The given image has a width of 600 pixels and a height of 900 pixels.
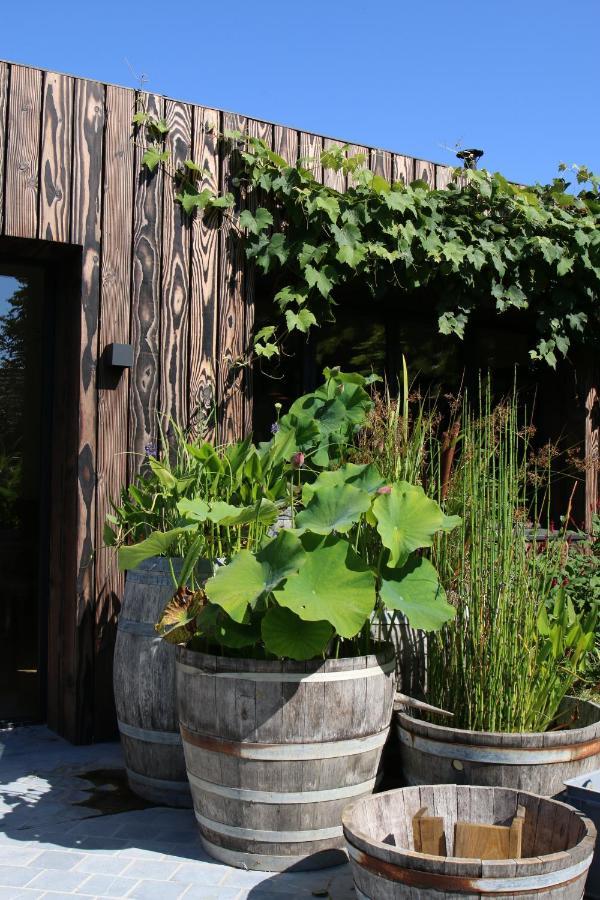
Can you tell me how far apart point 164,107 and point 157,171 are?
0.94ft

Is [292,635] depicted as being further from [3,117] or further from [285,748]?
[3,117]

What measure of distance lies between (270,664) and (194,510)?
1.64 feet

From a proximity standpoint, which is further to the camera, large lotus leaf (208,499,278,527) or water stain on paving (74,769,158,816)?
water stain on paving (74,769,158,816)

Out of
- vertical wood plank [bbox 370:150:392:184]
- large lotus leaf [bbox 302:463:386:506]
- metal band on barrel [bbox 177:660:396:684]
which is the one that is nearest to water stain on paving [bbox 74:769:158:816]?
metal band on barrel [bbox 177:660:396:684]

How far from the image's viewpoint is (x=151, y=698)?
2.84 metres

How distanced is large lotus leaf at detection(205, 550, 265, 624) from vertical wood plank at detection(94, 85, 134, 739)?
4.78 ft

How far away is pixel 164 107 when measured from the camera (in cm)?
381

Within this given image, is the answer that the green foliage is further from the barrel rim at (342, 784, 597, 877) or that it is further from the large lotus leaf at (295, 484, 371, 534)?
the barrel rim at (342, 784, 597, 877)

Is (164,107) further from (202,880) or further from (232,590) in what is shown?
(202,880)

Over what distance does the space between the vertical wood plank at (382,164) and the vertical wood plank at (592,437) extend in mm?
1744

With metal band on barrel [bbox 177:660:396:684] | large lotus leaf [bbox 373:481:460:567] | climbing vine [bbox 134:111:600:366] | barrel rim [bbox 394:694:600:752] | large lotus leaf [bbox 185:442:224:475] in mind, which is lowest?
barrel rim [bbox 394:694:600:752]

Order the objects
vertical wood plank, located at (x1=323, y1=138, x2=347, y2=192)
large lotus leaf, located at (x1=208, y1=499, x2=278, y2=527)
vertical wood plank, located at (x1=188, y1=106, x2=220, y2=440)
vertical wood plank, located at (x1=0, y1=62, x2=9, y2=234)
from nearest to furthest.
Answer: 1. large lotus leaf, located at (x1=208, y1=499, x2=278, y2=527)
2. vertical wood plank, located at (x1=0, y1=62, x2=9, y2=234)
3. vertical wood plank, located at (x1=188, y1=106, x2=220, y2=440)
4. vertical wood plank, located at (x1=323, y1=138, x2=347, y2=192)

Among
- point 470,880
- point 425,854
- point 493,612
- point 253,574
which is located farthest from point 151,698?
point 470,880

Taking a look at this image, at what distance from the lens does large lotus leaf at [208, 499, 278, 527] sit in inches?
96.0
